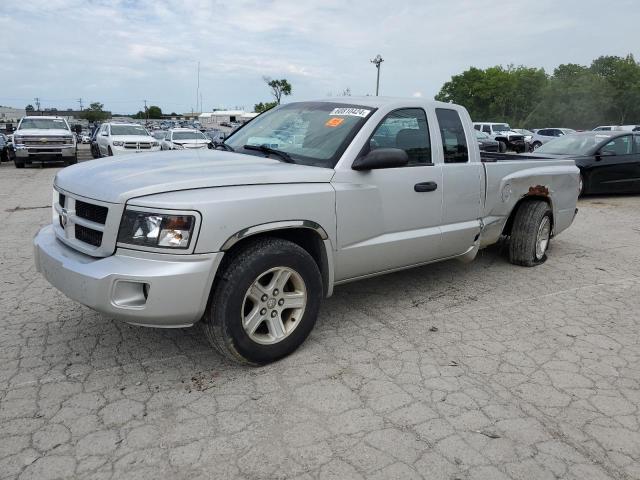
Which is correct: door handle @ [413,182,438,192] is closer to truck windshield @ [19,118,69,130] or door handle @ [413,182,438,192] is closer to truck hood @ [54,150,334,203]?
truck hood @ [54,150,334,203]

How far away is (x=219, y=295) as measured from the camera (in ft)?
10.3

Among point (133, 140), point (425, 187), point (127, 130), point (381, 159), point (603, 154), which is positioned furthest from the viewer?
point (127, 130)

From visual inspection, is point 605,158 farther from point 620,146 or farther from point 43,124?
point 43,124

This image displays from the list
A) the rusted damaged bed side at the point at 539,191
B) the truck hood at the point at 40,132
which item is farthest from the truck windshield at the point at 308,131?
the truck hood at the point at 40,132

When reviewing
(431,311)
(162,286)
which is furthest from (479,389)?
(162,286)

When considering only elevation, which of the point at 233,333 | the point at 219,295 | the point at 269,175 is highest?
the point at 269,175

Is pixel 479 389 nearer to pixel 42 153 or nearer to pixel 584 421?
pixel 584 421

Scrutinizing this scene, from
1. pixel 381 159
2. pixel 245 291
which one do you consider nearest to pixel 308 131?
pixel 381 159

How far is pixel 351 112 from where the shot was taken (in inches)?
163

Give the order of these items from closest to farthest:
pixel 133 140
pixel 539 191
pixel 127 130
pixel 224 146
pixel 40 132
Answer: pixel 224 146
pixel 539 191
pixel 40 132
pixel 133 140
pixel 127 130

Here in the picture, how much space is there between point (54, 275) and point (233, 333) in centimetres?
117

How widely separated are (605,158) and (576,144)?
2.25 feet

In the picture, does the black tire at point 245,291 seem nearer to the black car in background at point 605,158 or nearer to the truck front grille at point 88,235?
the truck front grille at point 88,235

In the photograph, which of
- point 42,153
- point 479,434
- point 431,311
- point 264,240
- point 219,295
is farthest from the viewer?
point 42,153
